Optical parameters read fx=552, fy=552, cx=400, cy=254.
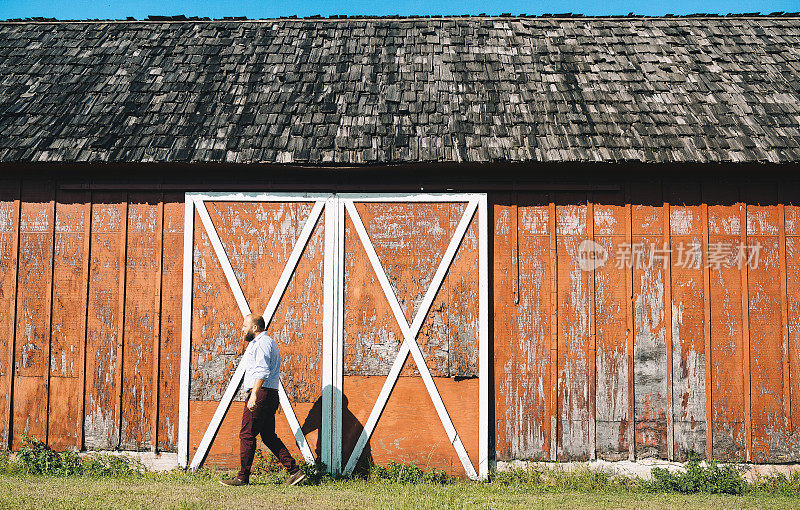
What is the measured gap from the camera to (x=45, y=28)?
817 cm

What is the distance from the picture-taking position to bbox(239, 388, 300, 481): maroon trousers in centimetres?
539

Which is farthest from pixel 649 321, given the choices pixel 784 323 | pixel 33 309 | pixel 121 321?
pixel 33 309

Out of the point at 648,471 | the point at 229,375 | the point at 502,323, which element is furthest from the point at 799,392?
the point at 229,375

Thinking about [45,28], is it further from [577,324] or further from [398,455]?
[577,324]

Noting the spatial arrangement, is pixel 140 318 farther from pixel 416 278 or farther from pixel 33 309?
pixel 416 278

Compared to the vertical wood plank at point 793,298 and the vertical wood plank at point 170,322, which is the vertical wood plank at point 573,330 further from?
the vertical wood plank at point 170,322

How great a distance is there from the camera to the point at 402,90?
6715mm

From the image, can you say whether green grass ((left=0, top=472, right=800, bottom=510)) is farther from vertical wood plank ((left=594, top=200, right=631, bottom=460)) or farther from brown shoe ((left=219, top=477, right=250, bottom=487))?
vertical wood plank ((left=594, top=200, right=631, bottom=460))

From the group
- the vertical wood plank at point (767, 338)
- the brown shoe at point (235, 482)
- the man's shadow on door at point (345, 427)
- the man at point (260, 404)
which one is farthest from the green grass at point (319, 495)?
the vertical wood plank at point (767, 338)

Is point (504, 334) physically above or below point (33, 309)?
below

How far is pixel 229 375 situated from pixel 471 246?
3.01 metres

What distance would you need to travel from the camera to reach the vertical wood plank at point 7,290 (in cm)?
617

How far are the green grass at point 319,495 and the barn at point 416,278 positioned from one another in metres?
0.39

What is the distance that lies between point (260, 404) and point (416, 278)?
2.08 metres
